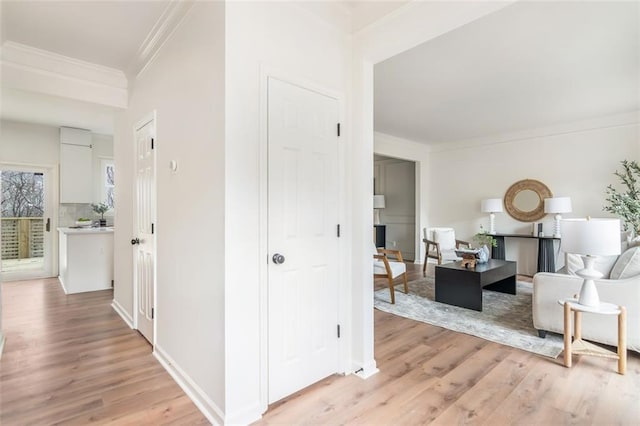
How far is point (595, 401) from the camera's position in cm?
200

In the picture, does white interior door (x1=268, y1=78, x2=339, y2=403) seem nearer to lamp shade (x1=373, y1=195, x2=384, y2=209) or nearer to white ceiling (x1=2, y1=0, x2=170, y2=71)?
white ceiling (x1=2, y1=0, x2=170, y2=71)

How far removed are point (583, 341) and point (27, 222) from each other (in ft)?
26.2

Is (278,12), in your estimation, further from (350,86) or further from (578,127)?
(578,127)

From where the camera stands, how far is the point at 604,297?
103 inches

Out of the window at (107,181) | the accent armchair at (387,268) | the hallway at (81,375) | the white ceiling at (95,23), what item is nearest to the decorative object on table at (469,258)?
the accent armchair at (387,268)

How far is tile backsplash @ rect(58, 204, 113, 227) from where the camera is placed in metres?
5.67

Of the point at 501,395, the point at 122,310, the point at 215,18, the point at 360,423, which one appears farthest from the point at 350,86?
the point at 122,310

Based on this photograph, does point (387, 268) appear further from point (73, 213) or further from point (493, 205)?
point (73, 213)

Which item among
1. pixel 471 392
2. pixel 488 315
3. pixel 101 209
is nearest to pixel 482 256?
pixel 488 315

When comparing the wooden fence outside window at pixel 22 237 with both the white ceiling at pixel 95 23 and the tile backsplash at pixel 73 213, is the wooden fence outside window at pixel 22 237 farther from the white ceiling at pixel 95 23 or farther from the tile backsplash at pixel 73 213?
the white ceiling at pixel 95 23

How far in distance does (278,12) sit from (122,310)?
3.48m

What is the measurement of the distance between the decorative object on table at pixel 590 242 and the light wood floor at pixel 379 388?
575mm

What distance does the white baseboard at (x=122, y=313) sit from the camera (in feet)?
10.9

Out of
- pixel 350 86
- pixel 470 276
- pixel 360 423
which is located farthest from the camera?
pixel 470 276
